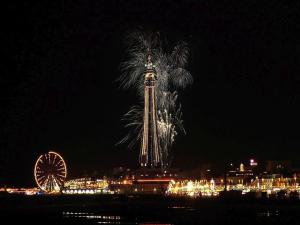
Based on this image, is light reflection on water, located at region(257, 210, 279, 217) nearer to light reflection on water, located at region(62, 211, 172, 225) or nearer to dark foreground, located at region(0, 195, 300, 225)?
dark foreground, located at region(0, 195, 300, 225)

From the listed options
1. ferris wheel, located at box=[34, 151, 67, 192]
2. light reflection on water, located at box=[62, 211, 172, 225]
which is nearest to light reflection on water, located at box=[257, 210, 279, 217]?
light reflection on water, located at box=[62, 211, 172, 225]

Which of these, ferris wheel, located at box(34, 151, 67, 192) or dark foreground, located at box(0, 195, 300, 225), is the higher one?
ferris wheel, located at box(34, 151, 67, 192)

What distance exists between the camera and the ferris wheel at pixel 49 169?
7494 cm

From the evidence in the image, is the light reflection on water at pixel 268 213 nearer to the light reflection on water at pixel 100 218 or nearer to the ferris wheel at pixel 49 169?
the light reflection on water at pixel 100 218

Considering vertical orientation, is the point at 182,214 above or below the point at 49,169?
below

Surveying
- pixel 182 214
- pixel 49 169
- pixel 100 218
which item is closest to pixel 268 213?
pixel 182 214

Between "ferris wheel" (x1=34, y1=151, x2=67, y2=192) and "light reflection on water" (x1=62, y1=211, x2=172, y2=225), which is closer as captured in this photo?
"light reflection on water" (x1=62, y1=211, x2=172, y2=225)

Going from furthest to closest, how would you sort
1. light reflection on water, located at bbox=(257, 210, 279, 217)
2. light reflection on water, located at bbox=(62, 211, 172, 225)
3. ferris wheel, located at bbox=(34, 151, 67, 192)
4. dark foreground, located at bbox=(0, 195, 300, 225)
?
1. ferris wheel, located at bbox=(34, 151, 67, 192)
2. light reflection on water, located at bbox=(257, 210, 279, 217)
3. light reflection on water, located at bbox=(62, 211, 172, 225)
4. dark foreground, located at bbox=(0, 195, 300, 225)

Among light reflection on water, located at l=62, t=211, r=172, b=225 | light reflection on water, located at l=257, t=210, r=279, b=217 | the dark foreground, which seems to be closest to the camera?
the dark foreground

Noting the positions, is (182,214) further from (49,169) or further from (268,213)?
(49,169)

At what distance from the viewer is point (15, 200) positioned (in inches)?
2499

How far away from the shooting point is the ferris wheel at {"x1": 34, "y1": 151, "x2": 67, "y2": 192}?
74938mm

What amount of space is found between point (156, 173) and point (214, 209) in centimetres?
4914

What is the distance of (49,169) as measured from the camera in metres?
75.5
